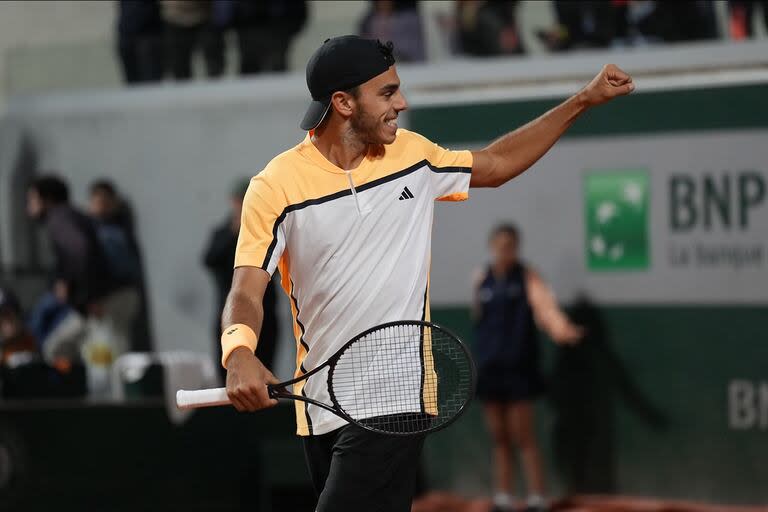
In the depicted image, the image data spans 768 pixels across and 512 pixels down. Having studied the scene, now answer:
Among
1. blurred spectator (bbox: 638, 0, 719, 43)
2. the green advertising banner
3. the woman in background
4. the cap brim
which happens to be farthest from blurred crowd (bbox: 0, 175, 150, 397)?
the cap brim

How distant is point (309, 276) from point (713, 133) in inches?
214

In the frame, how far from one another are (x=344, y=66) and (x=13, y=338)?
6.89 meters

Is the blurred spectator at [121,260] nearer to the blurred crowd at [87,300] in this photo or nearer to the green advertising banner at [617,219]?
the blurred crowd at [87,300]

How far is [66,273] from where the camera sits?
10.4 meters

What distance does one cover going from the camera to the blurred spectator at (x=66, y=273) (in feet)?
33.5

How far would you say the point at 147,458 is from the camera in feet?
30.8

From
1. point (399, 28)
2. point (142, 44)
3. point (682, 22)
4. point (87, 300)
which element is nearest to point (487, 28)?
point (399, 28)

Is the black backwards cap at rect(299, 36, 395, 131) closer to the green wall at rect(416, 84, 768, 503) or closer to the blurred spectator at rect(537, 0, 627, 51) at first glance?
the blurred spectator at rect(537, 0, 627, 51)

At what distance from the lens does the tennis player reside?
13.2ft

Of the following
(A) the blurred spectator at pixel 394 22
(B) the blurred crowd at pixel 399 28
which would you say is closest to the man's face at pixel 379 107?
(B) the blurred crowd at pixel 399 28

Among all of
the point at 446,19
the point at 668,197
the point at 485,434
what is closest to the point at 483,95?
the point at 446,19

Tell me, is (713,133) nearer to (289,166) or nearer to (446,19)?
(446,19)

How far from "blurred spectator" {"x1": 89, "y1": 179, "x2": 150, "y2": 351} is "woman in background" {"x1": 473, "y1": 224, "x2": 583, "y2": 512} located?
2.93 metres

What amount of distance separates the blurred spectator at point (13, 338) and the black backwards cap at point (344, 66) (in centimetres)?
652
